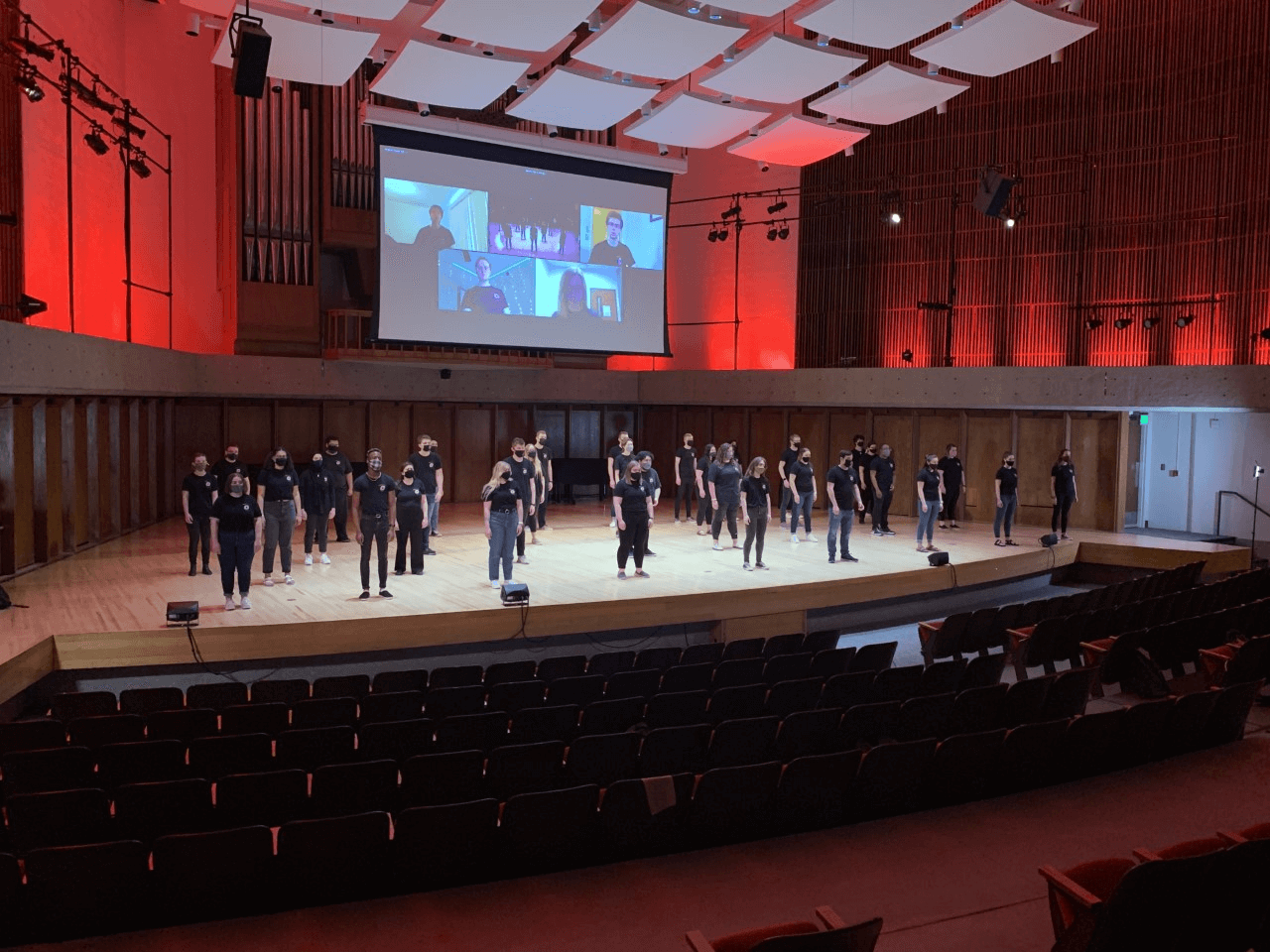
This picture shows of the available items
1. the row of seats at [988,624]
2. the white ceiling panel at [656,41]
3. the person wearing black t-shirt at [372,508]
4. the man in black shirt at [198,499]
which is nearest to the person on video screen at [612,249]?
the white ceiling panel at [656,41]

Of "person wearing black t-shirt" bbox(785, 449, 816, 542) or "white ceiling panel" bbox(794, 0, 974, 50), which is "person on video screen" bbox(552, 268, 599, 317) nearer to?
"person wearing black t-shirt" bbox(785, 449, 816, 542)

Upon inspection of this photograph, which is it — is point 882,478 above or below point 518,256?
below

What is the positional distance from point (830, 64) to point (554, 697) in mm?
9182

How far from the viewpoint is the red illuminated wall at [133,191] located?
488 inches

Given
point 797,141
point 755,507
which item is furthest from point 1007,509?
point 797,141

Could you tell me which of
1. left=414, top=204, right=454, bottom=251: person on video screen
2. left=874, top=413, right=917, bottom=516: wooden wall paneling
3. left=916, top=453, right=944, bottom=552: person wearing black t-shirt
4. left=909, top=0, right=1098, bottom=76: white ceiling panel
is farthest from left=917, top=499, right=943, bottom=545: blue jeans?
left=414, top=204, right=454, bottom=251: person on video screen

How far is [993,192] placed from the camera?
13945 millimetres

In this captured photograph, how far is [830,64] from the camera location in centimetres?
1241

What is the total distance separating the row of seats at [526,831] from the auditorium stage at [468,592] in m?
4.39

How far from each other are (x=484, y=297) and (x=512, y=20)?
5276 mm

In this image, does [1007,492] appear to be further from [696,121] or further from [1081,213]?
[696,121]

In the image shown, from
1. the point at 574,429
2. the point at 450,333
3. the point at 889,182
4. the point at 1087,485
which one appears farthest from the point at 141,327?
the point at 1087,485

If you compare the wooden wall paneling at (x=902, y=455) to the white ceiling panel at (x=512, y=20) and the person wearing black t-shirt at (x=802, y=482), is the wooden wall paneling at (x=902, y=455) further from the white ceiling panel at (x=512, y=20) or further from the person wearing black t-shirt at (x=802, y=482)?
the white ceiling panel at (x=512, y=20)

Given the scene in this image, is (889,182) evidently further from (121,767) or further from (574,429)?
(121,767)
